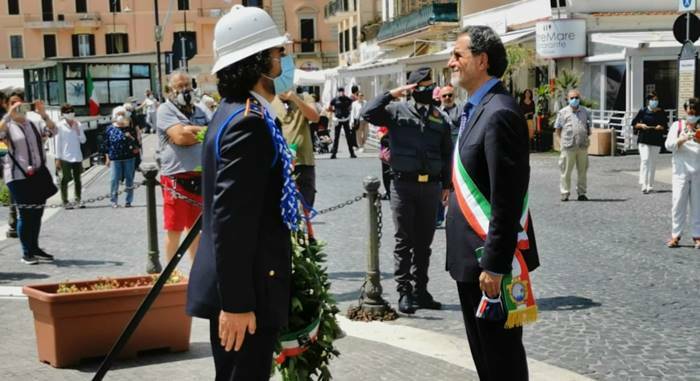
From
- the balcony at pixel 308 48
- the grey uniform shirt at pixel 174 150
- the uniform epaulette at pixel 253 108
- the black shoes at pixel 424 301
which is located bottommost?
the black shoes at pixel 424 301

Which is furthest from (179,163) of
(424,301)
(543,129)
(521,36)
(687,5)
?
(521,36)

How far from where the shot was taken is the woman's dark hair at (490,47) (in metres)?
4.60

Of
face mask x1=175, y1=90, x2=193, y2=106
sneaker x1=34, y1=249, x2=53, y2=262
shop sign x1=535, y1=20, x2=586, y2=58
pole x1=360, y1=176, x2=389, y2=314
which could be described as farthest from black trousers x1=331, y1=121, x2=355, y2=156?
pole x1=360, y1=176, x2=389, y2=314

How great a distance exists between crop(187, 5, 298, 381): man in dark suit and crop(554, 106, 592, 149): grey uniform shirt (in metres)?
13.3

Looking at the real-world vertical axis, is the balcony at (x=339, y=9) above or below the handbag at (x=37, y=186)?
above

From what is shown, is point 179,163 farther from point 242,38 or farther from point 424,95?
point 242,38

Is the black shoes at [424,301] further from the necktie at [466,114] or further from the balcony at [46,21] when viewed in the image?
the balcony at [46,21]

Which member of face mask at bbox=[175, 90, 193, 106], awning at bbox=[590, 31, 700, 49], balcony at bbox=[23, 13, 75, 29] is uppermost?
balcony at bbox=[23, 13, 75, 29]

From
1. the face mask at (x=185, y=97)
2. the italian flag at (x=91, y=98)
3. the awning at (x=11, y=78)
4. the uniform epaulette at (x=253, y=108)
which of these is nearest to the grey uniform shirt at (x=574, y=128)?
the face mask at (x=185, y=97)

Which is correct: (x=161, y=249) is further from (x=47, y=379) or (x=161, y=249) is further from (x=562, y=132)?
(x=562, y=132)

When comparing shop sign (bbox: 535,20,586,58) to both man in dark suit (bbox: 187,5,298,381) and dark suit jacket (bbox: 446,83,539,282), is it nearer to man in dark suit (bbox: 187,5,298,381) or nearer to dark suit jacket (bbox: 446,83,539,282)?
dark suit jacket (bbox: 446,83,539,282)

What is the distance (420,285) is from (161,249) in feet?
15.2

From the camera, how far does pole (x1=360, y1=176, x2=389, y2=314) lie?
805 centimetres

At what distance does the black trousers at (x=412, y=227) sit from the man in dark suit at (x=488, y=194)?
3.43m
